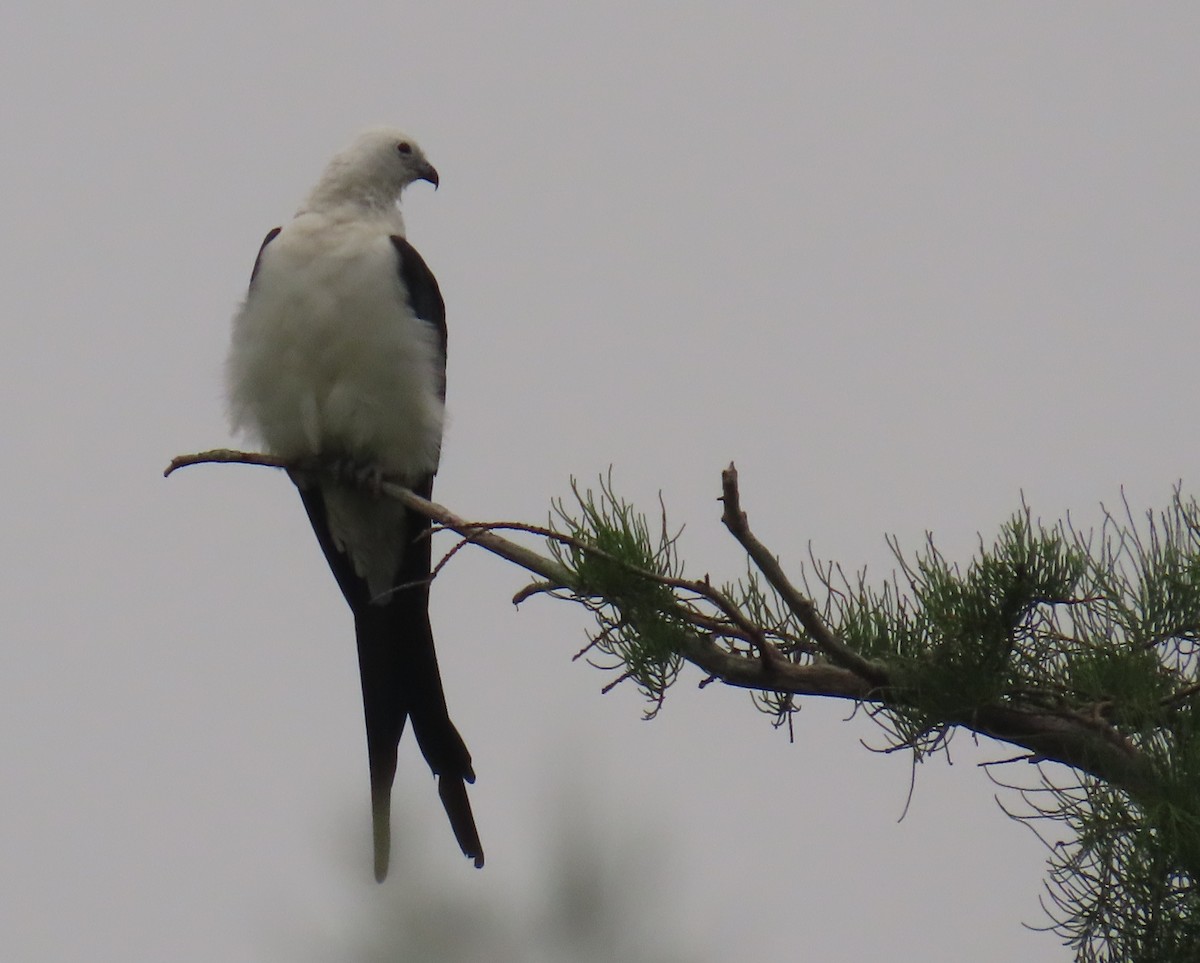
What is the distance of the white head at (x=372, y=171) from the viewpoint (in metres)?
4.32

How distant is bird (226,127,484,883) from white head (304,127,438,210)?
0.10 meters

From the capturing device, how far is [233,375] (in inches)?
156

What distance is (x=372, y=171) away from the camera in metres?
4.40

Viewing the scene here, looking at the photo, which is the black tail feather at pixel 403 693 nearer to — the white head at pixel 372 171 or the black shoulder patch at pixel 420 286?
the black shoulder patch at pixel 420 286

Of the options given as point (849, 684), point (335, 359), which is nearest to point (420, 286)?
point (335, 359)

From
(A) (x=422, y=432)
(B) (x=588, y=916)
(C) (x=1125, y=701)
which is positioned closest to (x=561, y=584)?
(C) (x=1125, y=701)

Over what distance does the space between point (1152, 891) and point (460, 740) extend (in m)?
2.11

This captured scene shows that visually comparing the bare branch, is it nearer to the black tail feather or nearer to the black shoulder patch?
the black tail feather

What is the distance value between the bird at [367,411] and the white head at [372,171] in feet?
0.34

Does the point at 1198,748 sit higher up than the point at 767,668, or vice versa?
the point at 767,668

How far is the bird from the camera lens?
3.82 meters

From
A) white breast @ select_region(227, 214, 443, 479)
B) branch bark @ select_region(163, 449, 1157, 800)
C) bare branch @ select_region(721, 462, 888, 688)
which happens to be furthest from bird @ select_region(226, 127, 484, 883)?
bare branch @ select_region(721, 462, 888, 688)

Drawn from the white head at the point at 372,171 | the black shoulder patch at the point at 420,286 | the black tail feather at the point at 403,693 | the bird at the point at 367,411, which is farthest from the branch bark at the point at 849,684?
the white head at the point at 372,171

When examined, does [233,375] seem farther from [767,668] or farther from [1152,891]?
[1152,891]
